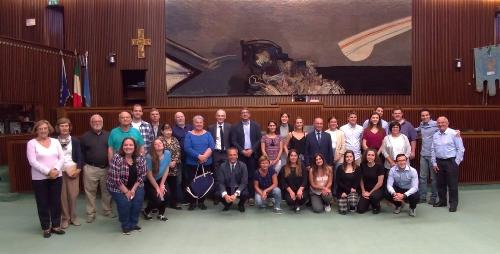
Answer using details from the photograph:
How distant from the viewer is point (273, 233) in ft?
14.7

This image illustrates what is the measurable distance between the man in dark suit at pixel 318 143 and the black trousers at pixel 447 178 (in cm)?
152

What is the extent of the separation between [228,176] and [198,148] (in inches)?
22.5

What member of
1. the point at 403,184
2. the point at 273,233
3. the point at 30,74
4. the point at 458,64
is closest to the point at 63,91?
the point at 30,74

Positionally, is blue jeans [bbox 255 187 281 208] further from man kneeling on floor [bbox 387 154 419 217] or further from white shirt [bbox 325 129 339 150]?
man kneeling on floor [bbox 387 154 419 217]

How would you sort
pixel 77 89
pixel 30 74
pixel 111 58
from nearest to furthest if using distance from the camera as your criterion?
pixel 30 74 < pixel 77 89 < pixel 111 58

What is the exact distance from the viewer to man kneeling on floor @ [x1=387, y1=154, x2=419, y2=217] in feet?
17.2

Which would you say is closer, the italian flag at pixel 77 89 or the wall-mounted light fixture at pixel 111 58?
the italian flag at pixel 77 89

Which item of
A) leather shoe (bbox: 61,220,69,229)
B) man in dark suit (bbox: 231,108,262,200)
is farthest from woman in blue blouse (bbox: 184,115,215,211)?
leather shoe (bbox: 61,220,69,229)

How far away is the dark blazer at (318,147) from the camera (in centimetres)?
580

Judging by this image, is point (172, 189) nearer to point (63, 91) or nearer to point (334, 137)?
point (334, 137)

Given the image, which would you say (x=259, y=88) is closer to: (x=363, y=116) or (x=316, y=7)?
(x=316, y=7)

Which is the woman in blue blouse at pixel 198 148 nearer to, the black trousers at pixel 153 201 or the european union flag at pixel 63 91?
the black trousers at pixel 153 201

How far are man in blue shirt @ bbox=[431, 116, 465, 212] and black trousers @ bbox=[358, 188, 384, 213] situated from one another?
3.07 feet

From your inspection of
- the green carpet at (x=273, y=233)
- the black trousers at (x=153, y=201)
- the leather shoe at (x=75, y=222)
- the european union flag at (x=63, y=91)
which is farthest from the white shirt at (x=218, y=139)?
the european union flag at (x=63, y=91)
